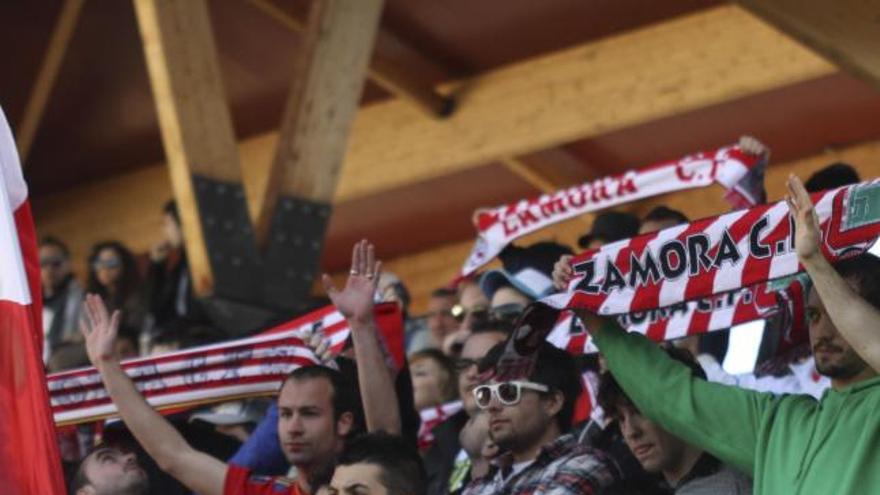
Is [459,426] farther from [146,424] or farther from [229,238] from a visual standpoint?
[229,238]

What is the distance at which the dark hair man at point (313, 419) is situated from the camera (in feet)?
25.3

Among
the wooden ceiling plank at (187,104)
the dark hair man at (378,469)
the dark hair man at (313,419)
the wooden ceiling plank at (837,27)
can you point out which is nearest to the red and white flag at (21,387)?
the dark hair man at (378,469)

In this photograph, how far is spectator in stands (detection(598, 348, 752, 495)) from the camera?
690cm

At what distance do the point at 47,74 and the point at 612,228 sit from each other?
570cm

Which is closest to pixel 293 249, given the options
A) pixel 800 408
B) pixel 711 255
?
pixel 711 255

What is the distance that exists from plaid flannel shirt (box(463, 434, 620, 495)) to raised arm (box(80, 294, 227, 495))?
0.98 m

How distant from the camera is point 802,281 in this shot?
7.60m

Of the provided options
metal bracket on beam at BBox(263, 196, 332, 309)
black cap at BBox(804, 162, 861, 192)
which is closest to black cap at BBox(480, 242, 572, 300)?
black cap at BBox(804, 162, 861, 192)

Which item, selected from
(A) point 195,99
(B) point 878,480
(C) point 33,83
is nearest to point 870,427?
(B) point 878,480

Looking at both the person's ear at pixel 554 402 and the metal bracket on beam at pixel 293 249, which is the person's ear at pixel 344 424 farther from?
the metal bracket on beam at pixel 293 249

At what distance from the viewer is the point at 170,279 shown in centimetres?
1180

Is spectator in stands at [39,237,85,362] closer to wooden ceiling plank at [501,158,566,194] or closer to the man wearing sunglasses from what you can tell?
wooden ceiling plank at [501,158,566,194]

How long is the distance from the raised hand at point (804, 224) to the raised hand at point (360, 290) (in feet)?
5.62

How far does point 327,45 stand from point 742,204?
10.2 ft
